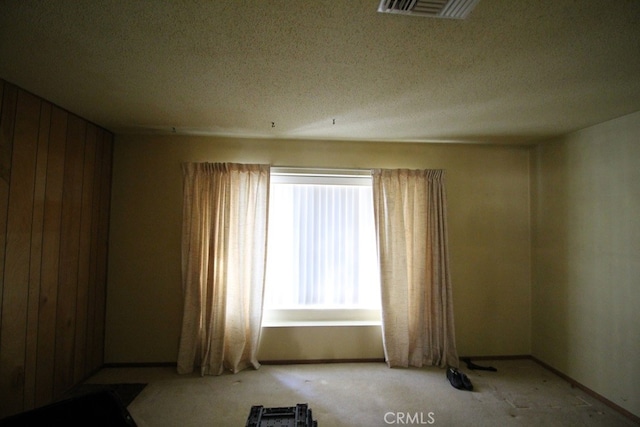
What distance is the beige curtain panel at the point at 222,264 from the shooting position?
241 centimetres

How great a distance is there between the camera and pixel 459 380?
2217mm

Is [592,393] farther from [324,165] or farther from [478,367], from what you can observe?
[324,165]

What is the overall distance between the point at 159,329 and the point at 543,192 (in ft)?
13.5

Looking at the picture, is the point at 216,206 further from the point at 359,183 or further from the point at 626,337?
the point at 626,337

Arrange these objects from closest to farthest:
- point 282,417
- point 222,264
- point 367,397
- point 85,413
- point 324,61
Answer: point 85,413 < point 324,61 < point 282,417 < point 367,397 < point 222,264

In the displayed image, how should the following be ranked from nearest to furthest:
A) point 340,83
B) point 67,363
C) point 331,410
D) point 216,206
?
point 340,83 < point 331,410 < point 67,363 < point 216,206

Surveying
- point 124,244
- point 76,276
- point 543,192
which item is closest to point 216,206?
point 124,244

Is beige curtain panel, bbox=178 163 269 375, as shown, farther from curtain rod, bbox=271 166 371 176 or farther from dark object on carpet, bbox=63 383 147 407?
dark object on carpet, bbox=63 383 147 407

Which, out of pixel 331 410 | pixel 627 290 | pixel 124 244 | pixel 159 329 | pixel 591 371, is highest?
pixel 124 244

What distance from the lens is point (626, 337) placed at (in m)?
1.94

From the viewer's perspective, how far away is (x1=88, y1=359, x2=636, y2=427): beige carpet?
1.85 metres

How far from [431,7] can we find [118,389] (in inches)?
130

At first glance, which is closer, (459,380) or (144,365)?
(459,380)

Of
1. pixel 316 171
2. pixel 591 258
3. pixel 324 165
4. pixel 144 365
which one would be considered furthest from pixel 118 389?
pixel 591 258
